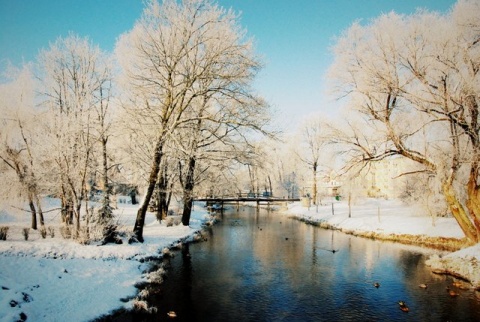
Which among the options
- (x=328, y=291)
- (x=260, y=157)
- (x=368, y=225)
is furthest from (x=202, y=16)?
(x=368, y=225)

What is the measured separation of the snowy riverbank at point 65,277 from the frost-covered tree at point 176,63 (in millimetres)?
3169

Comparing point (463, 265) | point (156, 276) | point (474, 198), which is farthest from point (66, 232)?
point (474, 198)

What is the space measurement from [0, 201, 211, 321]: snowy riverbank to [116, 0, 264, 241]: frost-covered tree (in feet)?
10.4

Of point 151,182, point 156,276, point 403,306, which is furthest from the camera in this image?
point 151,182

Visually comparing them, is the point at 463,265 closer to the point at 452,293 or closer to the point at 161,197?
the point at 452,293

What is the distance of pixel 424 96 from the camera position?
14.6 m

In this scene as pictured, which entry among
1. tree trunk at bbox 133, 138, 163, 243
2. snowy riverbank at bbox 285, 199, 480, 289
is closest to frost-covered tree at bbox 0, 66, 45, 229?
tree trunk at bbox 133, 138, 163, 243

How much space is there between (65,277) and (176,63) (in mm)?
9924

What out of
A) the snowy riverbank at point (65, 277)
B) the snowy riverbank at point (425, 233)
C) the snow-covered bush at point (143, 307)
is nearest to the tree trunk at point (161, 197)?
the snowy riverbank at point (65, 277)

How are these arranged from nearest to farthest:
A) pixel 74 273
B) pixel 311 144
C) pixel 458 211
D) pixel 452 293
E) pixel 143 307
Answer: pixel 143 307 → pixel 74 273 → pixel 452 293 → pixel 458 211 → pixel 311 144

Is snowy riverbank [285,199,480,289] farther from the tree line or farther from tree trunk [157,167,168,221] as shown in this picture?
tree trunk [157,167,168,221]

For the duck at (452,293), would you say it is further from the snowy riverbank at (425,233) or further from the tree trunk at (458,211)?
the tree trunk at (458,211)

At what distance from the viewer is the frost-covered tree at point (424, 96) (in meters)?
13.6

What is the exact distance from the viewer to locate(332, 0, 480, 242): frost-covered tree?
1357 centimetres
